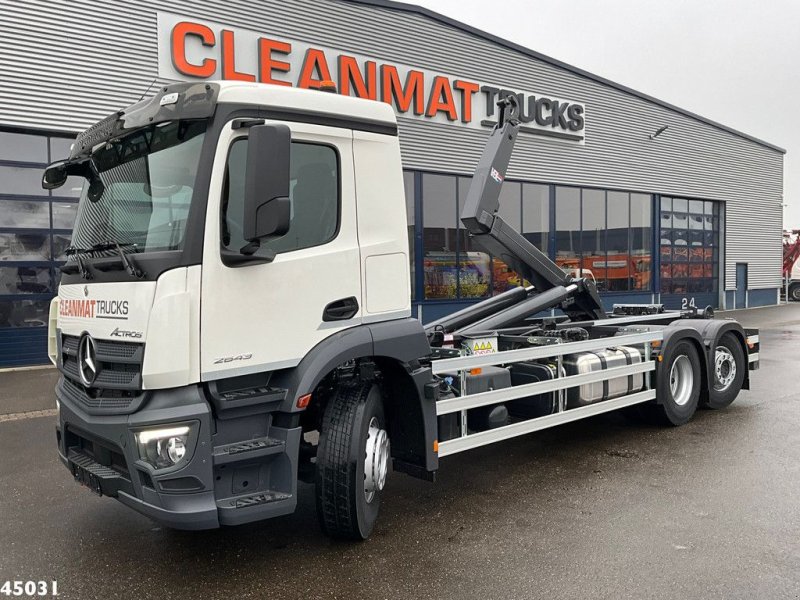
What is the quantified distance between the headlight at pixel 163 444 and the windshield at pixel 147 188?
97 cm

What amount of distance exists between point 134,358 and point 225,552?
155 centimetres

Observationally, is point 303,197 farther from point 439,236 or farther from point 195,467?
point 439,236

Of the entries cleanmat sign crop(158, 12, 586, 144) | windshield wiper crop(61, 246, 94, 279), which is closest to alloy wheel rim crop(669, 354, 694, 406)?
windshield wiper crop(61, 246, 94, 279)

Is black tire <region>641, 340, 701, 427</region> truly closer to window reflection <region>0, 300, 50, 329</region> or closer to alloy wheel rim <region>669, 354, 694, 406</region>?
alloy wheel rim <region>669, 354, 694, 406</region>

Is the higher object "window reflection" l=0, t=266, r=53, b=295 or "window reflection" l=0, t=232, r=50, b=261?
"window reflection" l=0, t=232, r=50, b=261

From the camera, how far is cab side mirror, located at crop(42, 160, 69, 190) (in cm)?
445

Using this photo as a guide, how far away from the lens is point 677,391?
7336mm

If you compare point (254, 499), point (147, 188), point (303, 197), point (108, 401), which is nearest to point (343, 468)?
point (254, 499)

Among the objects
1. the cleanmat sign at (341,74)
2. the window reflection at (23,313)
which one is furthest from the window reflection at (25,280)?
the cleanmat sign at (341,74)

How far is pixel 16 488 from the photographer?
5.41m

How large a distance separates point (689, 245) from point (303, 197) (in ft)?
81.7

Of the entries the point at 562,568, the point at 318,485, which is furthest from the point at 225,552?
the point at 562,568

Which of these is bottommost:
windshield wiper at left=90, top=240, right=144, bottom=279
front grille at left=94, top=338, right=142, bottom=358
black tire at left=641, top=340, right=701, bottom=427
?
black tire at left=641, top=340, right=701, bottom=427

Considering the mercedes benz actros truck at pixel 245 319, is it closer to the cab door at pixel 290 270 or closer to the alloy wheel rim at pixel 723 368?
the cab door at pixel 290 270
